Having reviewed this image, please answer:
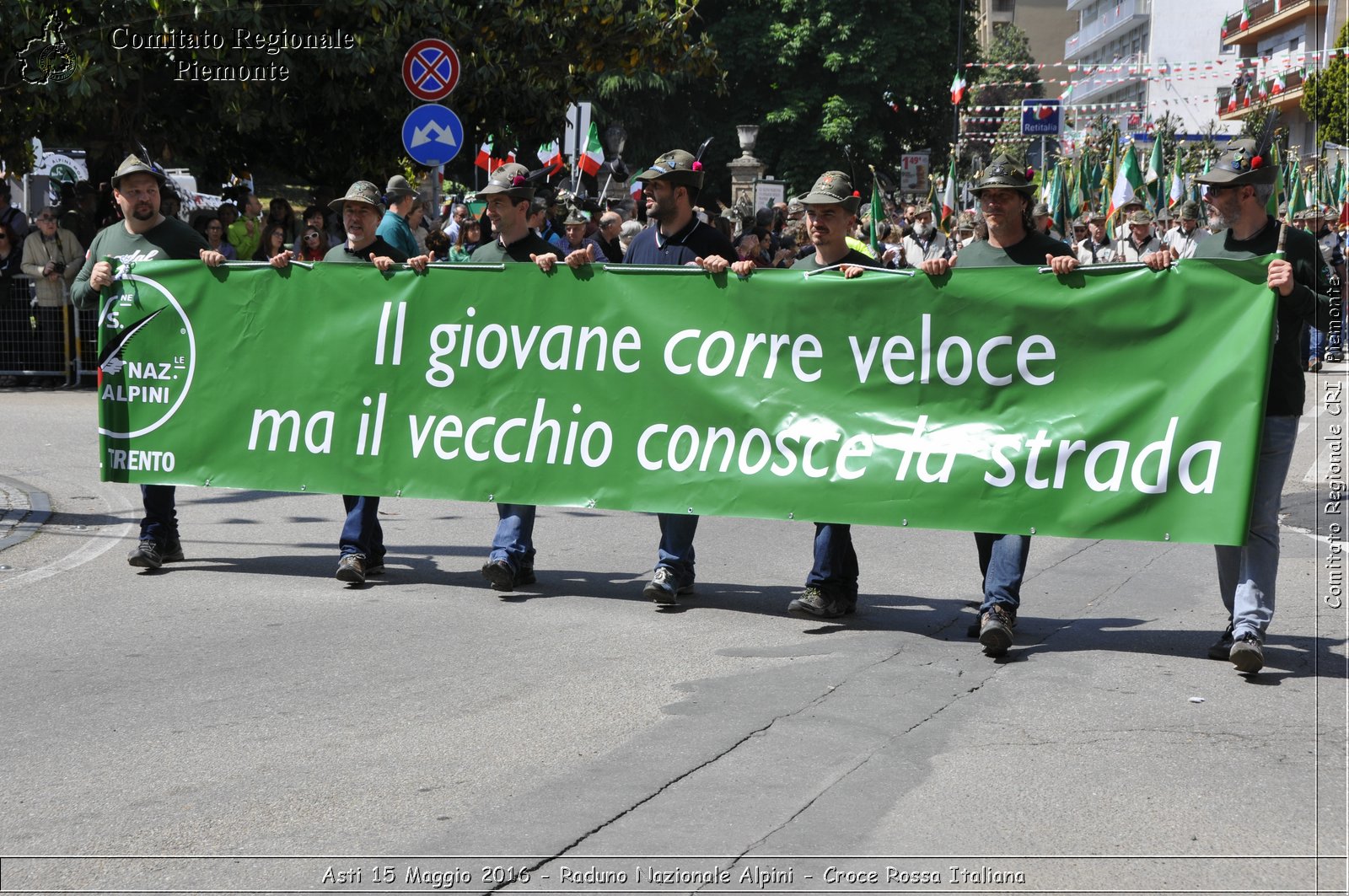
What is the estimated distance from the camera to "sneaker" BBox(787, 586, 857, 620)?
7332 mm

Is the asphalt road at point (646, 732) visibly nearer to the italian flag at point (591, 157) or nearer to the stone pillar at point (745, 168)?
the italian flag at point (591, 157)

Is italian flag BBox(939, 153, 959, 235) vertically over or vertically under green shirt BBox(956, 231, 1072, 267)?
over

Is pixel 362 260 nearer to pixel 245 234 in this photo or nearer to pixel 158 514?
pixel 158 514

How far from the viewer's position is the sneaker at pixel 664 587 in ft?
Answer: 24.7

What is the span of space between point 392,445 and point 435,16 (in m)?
11.9

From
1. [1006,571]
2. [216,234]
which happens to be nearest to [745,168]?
[216,234]

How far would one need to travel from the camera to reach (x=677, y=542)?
25.3ft

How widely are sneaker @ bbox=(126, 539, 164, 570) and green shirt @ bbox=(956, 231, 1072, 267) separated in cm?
446

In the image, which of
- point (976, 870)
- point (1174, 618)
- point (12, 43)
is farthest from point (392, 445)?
Result: point (12, 43)

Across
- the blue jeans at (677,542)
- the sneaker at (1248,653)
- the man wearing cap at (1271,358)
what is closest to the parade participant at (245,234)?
the blue jeans at (677,542)

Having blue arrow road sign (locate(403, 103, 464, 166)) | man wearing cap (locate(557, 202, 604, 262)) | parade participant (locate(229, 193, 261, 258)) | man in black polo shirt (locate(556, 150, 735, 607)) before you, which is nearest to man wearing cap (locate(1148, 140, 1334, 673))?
man in black polo shirt (locate(556, 150, 735, 607))

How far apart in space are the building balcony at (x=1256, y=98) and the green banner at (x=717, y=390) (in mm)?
44465

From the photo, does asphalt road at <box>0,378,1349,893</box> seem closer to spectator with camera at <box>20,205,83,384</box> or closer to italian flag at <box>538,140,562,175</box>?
spectator with camera at <box>20,205,83,384</box>

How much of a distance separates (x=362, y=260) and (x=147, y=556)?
1933mm
